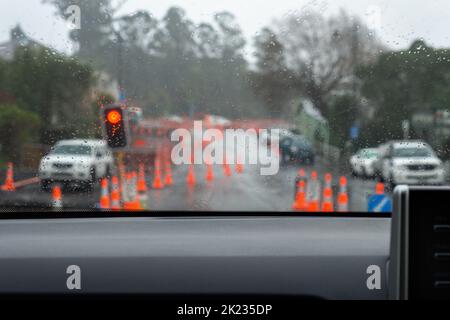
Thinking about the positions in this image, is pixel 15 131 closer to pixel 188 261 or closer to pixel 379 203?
pixel 188 261

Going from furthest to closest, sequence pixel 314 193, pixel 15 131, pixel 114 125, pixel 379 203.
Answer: pixel 314 193, pixel 379 203, pixel 114 125, pixel 15 131

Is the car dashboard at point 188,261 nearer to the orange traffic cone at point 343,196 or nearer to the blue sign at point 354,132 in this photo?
the orange traffic cone at point 343,196

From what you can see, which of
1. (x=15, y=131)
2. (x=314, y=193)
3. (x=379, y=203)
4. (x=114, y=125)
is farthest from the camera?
(x=314, y=193)

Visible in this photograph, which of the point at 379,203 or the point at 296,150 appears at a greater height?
the point at 296,150

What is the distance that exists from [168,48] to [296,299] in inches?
58.0

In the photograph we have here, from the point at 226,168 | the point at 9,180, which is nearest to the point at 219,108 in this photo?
the point at 226,168

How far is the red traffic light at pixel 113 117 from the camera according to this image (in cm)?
380

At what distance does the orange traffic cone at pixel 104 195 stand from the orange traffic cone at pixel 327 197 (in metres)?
1.15

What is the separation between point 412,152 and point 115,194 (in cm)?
155

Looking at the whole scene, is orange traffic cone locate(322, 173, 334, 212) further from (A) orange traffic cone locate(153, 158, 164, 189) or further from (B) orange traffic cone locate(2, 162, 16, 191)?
(B) orange traffic cone locate(2, 162, 16, 191)

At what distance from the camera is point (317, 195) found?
13.1 feet

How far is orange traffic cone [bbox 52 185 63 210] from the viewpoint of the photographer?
3.86 m

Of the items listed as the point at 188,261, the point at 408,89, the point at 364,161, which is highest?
the point at 408,89
